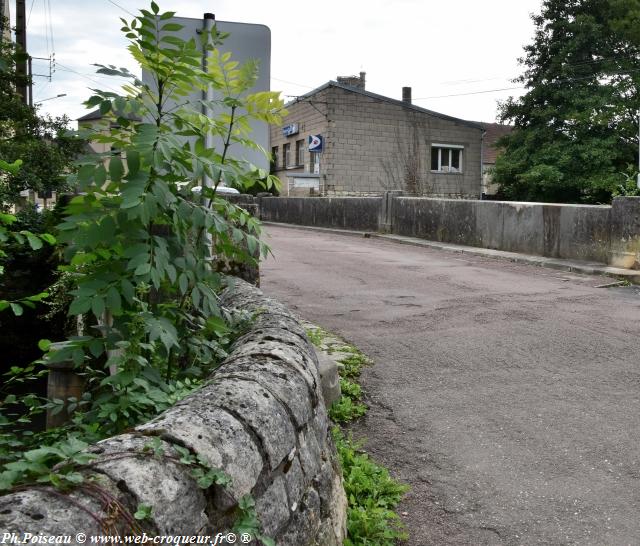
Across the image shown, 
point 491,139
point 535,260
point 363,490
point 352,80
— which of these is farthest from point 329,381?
point 491,139

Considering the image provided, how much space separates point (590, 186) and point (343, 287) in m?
25.5

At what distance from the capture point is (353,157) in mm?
35469

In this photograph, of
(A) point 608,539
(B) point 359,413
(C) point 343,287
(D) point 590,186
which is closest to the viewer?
(A) point 608,539

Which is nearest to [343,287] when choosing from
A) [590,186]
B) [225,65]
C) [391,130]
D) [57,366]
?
[57,366]

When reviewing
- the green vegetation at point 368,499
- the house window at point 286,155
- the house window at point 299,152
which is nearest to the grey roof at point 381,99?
the house window at point 299,152

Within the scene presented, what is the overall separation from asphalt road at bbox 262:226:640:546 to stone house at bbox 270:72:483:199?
25.4 metres

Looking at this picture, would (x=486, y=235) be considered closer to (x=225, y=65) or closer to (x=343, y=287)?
(x=343, y=287)

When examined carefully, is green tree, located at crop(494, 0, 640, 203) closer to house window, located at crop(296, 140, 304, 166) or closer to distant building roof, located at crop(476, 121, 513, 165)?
house window, located at crop(296, 140, 304, 166)

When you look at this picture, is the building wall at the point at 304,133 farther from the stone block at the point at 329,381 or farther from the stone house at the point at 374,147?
the stone block at the point at 329,381

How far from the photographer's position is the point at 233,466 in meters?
1.95

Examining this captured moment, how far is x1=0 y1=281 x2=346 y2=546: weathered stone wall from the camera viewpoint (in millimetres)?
1487

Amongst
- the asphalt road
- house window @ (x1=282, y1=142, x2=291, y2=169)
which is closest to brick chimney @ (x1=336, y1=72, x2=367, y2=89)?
house window @ (x1=282, y1=142, x2=291, y2=169)

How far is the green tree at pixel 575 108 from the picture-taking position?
3219cm

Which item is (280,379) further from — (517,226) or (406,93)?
(406,93)
